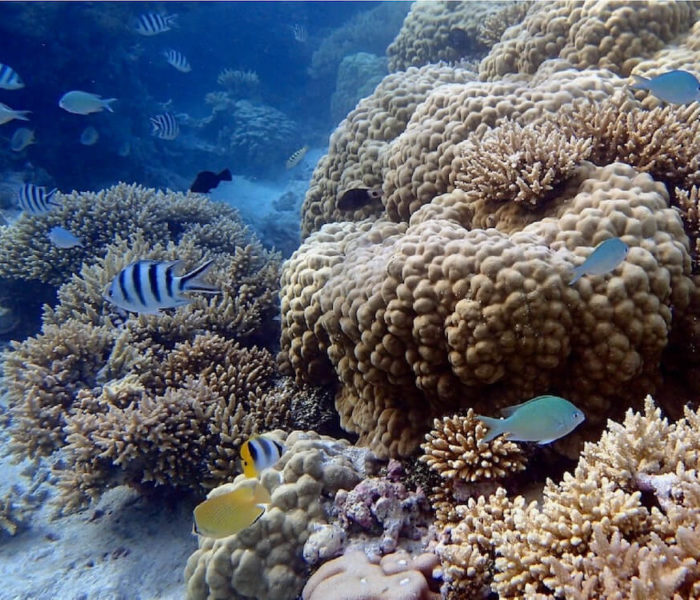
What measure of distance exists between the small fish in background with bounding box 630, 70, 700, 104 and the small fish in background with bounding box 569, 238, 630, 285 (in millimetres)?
1958

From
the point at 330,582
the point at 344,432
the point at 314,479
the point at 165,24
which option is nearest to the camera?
the point at 330,582

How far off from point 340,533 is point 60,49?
16.7 meters

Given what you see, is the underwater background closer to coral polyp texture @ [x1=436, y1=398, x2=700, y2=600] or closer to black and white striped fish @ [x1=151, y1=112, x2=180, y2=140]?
coral polyp texture @ [x1=436, y1=398, x2=700, y2=600]

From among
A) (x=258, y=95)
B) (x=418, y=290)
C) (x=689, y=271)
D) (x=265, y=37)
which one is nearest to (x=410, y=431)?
(x=418, y=290)

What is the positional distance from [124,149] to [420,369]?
15584mm

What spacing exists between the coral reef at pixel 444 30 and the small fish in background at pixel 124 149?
10326 millimetres

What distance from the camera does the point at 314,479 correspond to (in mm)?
3469

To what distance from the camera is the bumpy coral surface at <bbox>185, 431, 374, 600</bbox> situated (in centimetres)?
321

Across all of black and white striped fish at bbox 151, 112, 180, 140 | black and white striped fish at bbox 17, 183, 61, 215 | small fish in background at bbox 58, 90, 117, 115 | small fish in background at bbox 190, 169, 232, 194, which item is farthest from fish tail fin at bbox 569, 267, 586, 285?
black and white striped fish at bbox 151, 112, 180, 140

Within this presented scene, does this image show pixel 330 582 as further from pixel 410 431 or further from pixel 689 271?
pixel 689 271

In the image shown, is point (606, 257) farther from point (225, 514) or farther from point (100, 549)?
point (100, 549)

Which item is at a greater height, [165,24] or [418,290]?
[165,24]


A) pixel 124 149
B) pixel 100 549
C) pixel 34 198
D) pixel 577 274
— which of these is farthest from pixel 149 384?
pixel 124 149

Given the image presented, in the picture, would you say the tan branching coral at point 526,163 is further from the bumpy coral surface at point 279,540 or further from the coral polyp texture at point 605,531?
the bumpy coral surface at point 279,540
